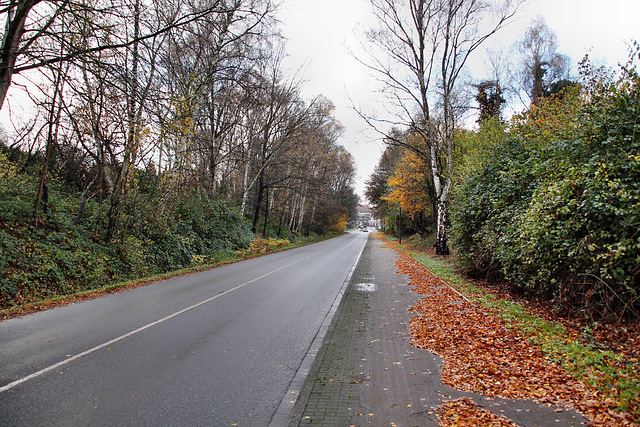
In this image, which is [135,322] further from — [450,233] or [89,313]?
[450,233]

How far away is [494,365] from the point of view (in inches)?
168

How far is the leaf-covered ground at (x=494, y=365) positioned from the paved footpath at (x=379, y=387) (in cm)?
16

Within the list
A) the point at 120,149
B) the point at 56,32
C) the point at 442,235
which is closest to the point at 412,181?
the point at 442,235

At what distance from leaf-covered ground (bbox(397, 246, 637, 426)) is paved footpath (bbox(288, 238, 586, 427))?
0.16m

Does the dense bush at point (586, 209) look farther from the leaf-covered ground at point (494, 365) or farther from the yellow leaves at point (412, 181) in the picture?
the yellow leaves at point (412, 181)

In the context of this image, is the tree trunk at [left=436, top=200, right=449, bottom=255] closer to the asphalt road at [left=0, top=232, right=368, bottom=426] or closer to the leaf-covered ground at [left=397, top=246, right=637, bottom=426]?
the asphalt road at [left=0, top=232, right=368, bottom=426]

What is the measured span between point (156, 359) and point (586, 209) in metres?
6.73

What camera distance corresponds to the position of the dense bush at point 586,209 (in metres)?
4.71

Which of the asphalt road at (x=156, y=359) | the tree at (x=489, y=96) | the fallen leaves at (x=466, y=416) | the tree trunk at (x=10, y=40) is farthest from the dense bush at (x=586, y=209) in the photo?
the tree at (x=489, y=96)

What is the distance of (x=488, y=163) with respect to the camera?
9883 millimetres

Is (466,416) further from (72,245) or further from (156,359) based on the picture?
(72,245)

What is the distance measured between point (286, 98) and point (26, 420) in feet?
76.6

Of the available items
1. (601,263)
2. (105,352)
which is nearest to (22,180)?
(105,352)

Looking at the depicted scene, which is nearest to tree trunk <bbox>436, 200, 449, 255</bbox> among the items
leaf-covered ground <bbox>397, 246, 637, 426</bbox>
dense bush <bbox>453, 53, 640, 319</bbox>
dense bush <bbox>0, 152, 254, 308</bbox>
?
dense bush <bbox>453, 53, 640, 319</bbox>
